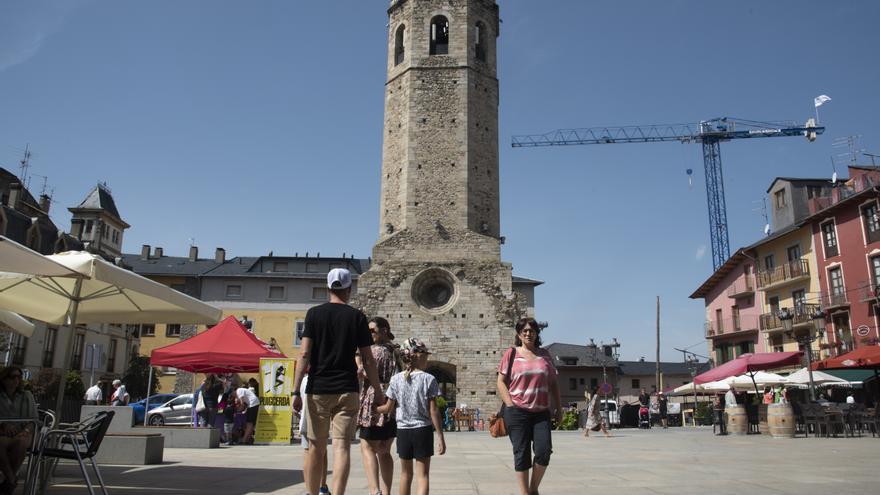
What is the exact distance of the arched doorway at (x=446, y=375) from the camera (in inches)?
918

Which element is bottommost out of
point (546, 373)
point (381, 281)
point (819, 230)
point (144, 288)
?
point (546, 373)

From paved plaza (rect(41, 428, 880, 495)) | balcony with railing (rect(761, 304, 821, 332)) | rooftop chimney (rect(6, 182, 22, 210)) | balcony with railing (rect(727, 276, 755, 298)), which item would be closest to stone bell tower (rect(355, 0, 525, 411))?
paved plaza (rect(41, 428, 880, 495))

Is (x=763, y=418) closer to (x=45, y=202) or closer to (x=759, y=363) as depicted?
(x=759, y=363)

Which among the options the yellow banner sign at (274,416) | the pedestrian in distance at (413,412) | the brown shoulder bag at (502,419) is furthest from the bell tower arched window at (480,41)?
the pedestrian in distance at (413,412)

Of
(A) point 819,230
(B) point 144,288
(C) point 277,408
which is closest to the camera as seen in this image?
(B) point 144,288

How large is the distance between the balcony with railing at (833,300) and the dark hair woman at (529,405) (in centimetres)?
2701

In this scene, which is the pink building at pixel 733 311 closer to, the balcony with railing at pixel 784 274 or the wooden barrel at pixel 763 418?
the balcony with railing at pixel 784 274

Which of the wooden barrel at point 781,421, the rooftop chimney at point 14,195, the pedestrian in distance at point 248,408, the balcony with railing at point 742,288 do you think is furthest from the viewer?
the balcony with railing at point 742,288

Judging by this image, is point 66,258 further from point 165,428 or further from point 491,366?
point 491,366

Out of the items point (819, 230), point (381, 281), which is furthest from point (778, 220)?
point (381, 281)

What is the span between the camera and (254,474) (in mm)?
7574

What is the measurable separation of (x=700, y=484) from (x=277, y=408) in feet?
32.3

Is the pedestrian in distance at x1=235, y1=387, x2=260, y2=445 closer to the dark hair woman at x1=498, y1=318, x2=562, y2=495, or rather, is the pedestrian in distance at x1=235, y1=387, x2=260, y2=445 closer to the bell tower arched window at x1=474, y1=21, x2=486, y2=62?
the dark hair woman at x1=498, y1=318, x2=562, y2=495

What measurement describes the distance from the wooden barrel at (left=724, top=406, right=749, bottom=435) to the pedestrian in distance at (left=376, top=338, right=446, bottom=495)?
14.5 metres
